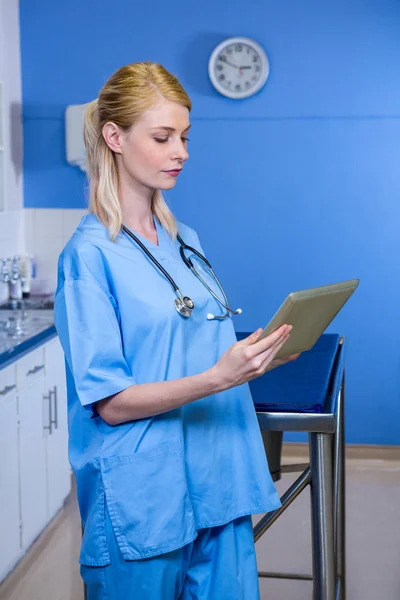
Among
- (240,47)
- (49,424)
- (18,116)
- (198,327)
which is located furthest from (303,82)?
(198,327)

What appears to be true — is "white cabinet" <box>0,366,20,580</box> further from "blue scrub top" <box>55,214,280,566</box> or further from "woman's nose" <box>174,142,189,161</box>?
"woman's nose" <box>174,142,189,161</box>

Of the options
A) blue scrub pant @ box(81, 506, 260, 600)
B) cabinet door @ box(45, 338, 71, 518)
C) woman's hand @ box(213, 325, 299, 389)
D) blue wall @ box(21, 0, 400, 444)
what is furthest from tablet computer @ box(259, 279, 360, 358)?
blue wall @ box(21, 0, 400, 444)

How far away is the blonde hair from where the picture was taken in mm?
1479

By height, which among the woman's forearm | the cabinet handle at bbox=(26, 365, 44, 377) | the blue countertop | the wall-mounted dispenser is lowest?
the cabinet handle at bbox=(26, 365, 44, 377)

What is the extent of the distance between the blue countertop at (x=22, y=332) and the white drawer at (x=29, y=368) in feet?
0.11

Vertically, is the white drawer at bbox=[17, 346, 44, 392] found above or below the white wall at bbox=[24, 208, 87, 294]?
below

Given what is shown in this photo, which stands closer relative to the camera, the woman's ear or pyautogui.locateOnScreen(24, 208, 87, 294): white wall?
the woman's ear

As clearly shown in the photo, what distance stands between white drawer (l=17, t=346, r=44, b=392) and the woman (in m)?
1.59

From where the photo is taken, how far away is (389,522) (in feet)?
11.6

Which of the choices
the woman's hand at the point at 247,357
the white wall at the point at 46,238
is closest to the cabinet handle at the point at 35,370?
the white wall at the point at 46,238

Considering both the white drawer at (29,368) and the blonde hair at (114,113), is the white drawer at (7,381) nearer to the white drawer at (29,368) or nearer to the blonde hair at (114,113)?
the white drawer at (29,368)

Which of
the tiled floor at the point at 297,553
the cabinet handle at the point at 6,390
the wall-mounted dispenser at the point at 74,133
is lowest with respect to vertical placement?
the tiled floor at the point at 297,553

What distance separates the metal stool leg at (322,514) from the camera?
1838 millimetres

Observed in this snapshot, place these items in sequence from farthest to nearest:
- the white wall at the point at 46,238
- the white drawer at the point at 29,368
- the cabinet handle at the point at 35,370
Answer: the white wall at the point at 46,238 → the cabinet handle at the point at 35,370 → the white drawer at the point at 29,368
